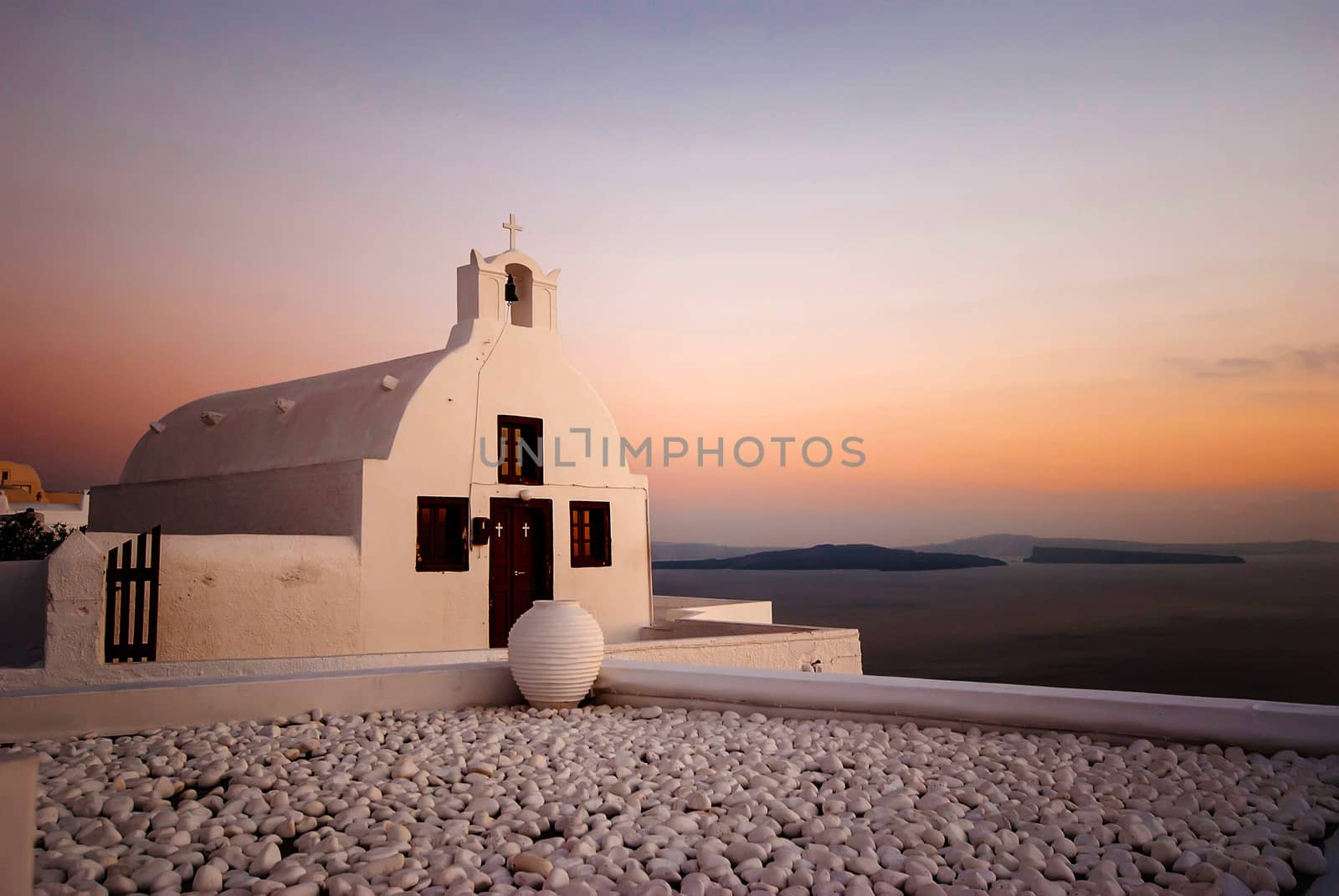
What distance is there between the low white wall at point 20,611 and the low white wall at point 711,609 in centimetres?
853

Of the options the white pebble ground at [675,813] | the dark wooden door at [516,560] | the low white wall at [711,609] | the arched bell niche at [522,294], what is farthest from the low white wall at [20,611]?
the low white wall at [711,609]

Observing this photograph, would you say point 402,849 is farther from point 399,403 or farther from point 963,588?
point 963,588

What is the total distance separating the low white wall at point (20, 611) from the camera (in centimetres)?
1005

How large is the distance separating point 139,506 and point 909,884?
1565 cm

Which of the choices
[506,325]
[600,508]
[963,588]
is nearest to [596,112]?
[506,325]

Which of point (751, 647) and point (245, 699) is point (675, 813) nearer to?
point (245, 699)

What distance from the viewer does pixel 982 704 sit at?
5.21 metres

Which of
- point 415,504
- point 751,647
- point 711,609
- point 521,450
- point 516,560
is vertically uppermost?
point 521,450

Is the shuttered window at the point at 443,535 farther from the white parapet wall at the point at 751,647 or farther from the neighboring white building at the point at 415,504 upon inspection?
the white parapet wall at the point at 751,647

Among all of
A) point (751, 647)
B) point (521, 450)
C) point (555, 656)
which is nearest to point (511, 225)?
point (521, 450)

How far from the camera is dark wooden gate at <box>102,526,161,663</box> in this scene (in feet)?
30.1

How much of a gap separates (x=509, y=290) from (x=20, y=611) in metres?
7.11

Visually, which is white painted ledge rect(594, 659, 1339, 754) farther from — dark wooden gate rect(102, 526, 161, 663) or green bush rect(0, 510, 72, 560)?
green bush rect(0, 510, 72, 560)

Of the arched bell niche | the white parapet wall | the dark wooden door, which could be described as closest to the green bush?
the dark wooden door
